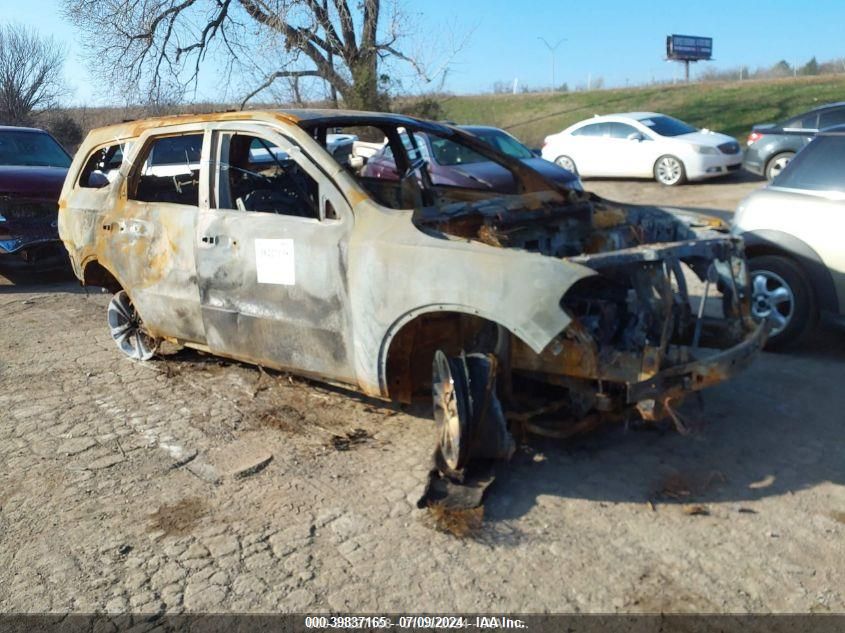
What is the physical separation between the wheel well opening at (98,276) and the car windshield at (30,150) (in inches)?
188

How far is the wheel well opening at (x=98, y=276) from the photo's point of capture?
20.2ft

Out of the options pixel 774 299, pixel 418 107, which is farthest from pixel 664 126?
pixel 774 299

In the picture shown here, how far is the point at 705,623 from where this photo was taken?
9.71ft

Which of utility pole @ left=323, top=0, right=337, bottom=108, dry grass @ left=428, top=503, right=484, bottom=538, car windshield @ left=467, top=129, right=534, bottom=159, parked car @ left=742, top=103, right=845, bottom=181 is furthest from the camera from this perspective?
utility pole @ left=323, top=0, right=337, bottom=108

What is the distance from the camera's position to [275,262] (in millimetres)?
4660

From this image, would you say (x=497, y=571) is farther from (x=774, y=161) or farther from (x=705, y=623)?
(x=774, y=161)

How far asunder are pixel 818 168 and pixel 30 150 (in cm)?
940

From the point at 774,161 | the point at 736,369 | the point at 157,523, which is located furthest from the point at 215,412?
the point at 774,161

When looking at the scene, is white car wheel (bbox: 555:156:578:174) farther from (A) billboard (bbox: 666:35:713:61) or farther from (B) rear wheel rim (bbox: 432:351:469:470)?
(A) billboard (bbox: 666:35:713:61)

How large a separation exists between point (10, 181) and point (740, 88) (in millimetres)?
30346

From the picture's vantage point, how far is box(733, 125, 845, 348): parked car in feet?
18.2

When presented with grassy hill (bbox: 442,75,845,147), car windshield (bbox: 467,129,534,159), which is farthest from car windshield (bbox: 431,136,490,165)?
grassy hill (bbox: 442,75,845,147)

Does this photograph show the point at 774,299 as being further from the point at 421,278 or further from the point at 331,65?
the point at 331,65

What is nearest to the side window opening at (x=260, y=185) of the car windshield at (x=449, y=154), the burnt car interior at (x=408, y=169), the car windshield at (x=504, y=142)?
the burnt car interior at (x=408, y=169)
